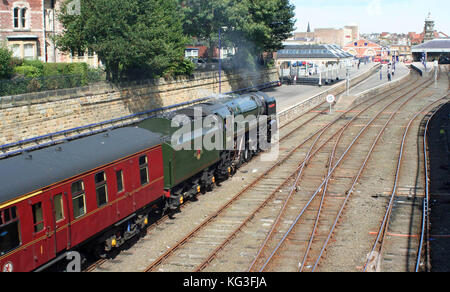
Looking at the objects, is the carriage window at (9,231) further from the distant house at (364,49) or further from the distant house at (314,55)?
the distant house at (364,49)

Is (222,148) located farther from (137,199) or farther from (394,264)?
(394,264)

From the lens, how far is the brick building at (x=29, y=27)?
37219mm

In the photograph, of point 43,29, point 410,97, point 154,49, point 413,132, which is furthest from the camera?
point 410,97

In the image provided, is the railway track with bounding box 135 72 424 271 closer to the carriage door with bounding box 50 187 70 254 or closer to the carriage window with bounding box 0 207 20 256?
the carriage door with bounding box 50 187 70 254

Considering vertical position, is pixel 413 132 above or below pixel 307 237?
above

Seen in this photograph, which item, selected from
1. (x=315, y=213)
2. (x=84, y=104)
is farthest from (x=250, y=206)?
(x=84, y=104)

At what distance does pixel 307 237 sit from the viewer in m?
14.9

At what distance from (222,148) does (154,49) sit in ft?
41.8

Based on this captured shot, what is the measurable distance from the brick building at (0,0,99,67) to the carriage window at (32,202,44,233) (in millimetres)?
28885

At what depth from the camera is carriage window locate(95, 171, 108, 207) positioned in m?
12.0

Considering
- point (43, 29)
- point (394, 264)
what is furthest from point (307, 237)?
point (43, 29)

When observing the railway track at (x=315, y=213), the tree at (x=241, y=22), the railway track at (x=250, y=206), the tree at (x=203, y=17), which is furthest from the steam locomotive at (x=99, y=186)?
the tree at (x=241, y=22)

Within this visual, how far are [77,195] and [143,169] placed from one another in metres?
3.10

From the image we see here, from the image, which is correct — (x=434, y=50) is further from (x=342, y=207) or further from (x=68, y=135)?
(x=342, y=207)
